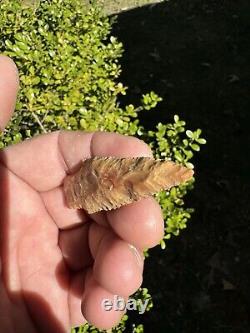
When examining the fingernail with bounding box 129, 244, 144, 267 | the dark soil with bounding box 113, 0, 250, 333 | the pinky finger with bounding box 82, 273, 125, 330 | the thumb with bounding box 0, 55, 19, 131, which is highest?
the thumb with bounding box 0, 55, 19, 131

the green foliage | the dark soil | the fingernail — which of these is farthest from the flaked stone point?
the dark soil

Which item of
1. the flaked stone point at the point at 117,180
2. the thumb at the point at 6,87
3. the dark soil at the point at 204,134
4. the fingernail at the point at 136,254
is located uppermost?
the thumb at the point at 6,87

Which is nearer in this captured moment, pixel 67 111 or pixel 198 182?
pixel 67 111

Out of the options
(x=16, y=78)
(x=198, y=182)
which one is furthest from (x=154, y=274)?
(x=16, y=78)

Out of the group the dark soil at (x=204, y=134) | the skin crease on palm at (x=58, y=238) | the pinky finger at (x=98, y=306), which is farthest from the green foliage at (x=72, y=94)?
→ the pinky finger at (x=98, y=306)

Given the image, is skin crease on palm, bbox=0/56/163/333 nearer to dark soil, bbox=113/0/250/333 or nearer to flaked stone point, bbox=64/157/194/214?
flaked stone point, bbox=64/157/194/214

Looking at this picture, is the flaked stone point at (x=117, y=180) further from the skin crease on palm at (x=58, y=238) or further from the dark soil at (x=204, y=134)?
the dark soil at (x=204, y=134)

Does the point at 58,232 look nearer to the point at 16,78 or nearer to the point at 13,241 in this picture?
the point at 13,241

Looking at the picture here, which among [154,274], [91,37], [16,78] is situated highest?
[16,78]

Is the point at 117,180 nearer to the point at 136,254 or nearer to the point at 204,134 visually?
the point at 136,254
